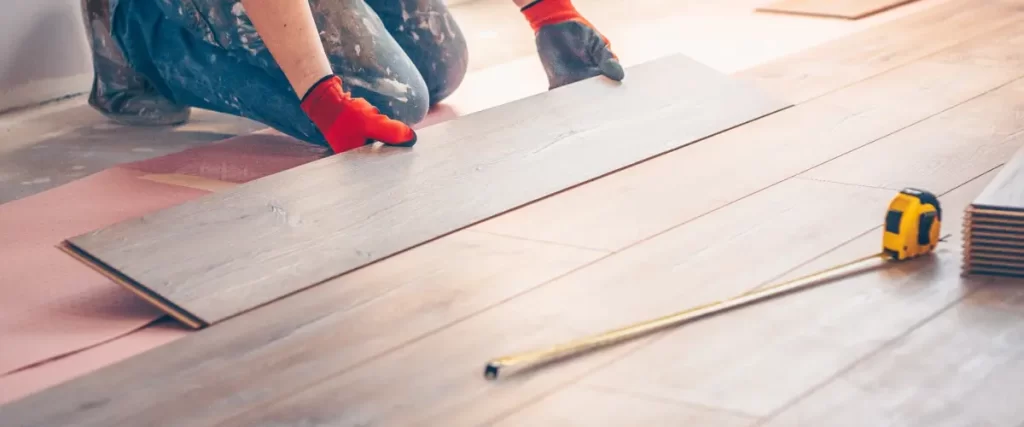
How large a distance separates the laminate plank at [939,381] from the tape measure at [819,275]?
14 centimetres

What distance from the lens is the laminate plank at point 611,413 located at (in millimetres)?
1086

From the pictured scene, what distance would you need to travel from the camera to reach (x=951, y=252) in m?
1.44

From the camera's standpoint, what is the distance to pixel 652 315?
1332 millimetres

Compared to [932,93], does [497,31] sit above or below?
below

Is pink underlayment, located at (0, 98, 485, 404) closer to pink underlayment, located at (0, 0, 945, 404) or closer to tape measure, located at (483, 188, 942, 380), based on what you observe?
pink underlayment, located at (0, 0, 945, 404)

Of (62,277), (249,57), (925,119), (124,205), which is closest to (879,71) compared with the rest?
(925,119)

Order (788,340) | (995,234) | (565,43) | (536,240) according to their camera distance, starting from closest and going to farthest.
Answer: (788,340)
(995,234)
(536,240)
(565,43)

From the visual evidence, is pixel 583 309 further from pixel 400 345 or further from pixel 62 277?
pixel 62 277

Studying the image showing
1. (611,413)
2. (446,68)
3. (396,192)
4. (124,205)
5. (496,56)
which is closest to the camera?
(611,413)

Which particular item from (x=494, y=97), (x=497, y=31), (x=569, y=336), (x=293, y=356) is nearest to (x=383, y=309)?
(x=293, y=356)

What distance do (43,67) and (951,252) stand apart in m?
2.39

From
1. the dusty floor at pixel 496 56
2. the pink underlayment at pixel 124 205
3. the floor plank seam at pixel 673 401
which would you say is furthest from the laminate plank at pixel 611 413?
the dusty floor at pixel 496 56

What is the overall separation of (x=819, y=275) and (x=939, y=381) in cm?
29

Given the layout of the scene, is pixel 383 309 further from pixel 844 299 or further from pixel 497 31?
pixel 497 31
